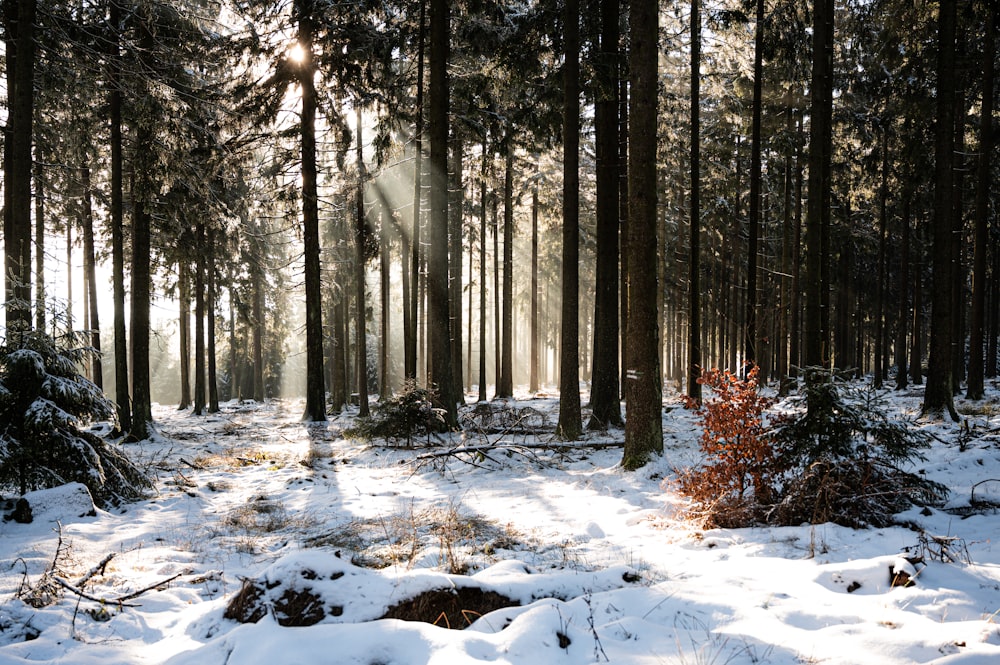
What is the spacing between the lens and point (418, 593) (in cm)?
337

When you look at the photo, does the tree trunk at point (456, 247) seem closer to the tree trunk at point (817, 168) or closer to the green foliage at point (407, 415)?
the green foliage at point (407, 415)

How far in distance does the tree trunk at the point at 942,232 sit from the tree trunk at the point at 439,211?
10.2 meters

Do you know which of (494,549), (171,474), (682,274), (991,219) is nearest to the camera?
(494,549)

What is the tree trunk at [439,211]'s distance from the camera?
11523 millimetres

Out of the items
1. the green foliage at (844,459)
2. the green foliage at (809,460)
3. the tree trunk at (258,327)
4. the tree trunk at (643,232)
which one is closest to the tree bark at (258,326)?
the tree trunk at (258,327)

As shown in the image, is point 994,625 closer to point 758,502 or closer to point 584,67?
point 758,502

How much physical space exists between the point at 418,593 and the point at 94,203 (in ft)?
63.2

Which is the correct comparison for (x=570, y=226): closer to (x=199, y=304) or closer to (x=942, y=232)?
(x=942, y=232)

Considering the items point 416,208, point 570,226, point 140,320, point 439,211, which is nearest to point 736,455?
point 570,226

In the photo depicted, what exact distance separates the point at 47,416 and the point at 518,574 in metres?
5.35

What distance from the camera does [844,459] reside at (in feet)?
17.0

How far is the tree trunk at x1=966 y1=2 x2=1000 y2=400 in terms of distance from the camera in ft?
42.8

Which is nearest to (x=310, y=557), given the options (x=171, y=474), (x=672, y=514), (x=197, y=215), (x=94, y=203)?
(x=672, y=514)

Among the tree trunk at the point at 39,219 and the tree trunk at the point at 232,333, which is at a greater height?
the tree trunk at the point at 39,219
